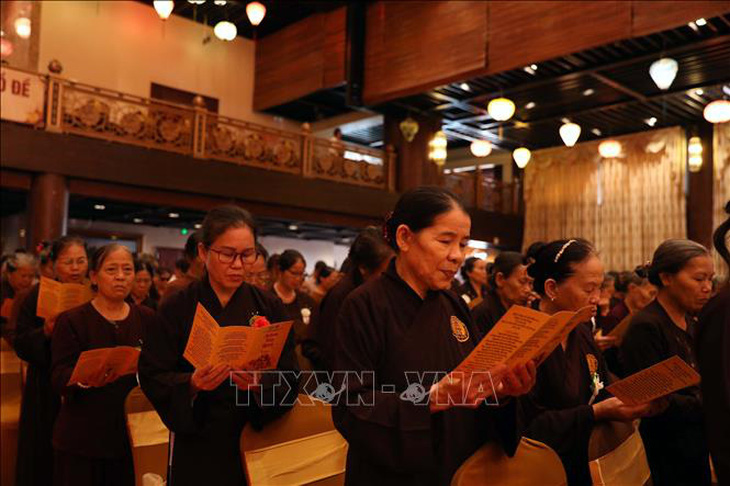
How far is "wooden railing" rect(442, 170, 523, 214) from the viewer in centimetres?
1374

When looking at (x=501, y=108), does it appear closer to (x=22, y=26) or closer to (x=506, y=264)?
(x=506, y=264)

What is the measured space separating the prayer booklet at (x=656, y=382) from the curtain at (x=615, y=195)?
448 inches

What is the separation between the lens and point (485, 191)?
14.5 m

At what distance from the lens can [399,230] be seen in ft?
5.74

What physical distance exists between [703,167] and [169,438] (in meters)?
12.2

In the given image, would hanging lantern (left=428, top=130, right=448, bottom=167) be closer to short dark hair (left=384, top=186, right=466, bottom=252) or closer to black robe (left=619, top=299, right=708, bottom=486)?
black robe (left=619, top=299, right=708, bottom=486)

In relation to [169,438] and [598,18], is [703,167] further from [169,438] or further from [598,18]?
[169,438]

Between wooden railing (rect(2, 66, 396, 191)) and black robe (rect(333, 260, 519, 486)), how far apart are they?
826 cm

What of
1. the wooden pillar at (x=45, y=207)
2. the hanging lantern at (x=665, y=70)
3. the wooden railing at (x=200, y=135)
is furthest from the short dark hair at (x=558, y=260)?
the wooden railing at (x=200, y=135)

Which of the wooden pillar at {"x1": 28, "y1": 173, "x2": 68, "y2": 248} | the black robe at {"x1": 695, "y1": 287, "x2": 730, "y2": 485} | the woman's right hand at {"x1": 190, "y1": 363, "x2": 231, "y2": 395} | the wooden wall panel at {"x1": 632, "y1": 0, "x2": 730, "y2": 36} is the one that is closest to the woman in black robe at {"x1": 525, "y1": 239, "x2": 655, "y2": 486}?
the black robe at {"x1": 695, "y1": 287, "x2": 730, "y2": 485}

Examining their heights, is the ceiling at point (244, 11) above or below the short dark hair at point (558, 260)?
above

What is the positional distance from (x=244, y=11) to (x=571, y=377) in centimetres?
1153

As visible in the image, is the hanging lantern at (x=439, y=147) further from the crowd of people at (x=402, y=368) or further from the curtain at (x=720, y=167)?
the crowd of people at (x=402, y=368)

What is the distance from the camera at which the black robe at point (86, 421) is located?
102 inches
